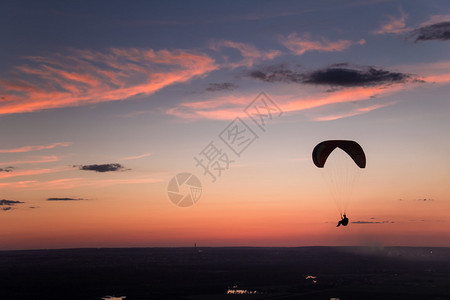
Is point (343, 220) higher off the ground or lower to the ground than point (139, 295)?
higher

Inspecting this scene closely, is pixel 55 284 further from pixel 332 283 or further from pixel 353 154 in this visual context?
pixel 353 154

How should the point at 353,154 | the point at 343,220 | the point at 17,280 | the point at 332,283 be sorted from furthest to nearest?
the point at 17,280 → the point at 332,283 → the point at 353,154 → the point at 343,220

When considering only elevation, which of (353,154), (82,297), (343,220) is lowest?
(82,297)

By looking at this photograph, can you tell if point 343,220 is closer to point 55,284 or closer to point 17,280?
point 55,284

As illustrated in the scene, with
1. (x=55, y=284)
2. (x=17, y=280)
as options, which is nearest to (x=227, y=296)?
(x=55, y=284)

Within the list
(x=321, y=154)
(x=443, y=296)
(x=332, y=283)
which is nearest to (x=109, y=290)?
(x=332, y=283)

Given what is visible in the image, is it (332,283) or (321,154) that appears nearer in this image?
(321,154)

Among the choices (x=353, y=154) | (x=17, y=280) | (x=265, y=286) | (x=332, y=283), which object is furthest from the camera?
(x=17, y=280)
